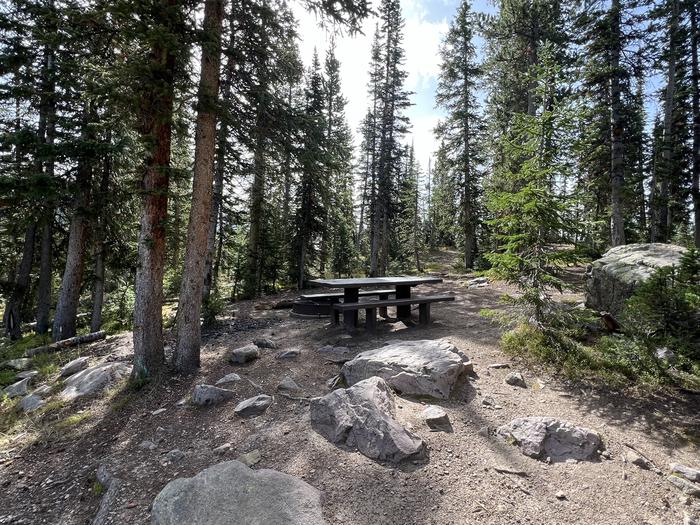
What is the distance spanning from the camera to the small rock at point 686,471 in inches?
131

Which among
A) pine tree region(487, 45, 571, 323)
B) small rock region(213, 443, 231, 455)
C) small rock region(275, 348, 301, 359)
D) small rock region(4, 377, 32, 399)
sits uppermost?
pine tree region(487, 45, 571, 323)

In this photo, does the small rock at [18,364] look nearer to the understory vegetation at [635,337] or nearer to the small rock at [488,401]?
the small rock at [488,401]

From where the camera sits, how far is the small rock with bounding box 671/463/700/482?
131 inches

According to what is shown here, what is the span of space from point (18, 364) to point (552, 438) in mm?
12123

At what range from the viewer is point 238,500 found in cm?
284

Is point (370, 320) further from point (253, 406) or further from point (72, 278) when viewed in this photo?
point (72, 278)

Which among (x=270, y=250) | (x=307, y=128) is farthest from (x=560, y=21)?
(x=270, y=250)

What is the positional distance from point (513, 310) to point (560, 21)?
48.4ft

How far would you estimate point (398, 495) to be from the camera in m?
3.08

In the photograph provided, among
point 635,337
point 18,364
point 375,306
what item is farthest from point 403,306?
point 18,364

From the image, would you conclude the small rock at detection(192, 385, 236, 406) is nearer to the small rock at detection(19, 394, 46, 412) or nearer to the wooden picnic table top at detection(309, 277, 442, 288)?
the wooden picnic table top at detection(309, 277, 442, 288)

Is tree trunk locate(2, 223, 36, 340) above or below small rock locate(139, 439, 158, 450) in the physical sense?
above

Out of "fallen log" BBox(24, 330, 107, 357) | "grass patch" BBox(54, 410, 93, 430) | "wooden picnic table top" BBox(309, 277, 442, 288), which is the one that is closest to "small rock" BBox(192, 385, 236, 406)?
"grass patch" BBox(54, 410, 93, 430)

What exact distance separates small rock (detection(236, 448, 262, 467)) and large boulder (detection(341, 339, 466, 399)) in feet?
6.10
